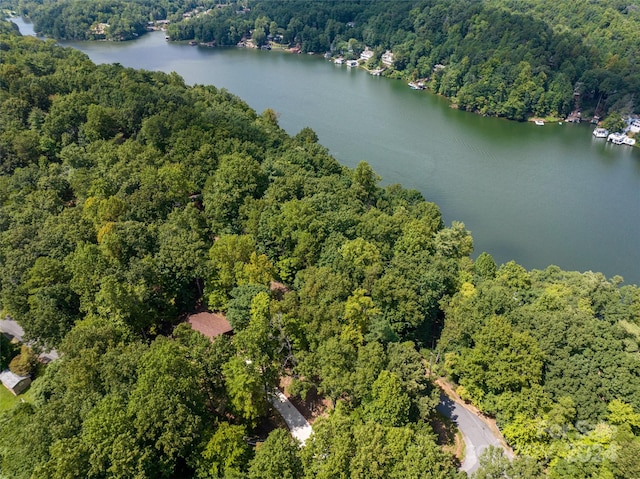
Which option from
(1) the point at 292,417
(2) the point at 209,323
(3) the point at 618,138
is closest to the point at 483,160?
(3) the point at 618,138

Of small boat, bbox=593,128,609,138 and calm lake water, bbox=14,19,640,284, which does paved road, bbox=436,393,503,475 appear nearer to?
calm lake water, bbox=14,19,640,284

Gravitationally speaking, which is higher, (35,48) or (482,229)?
(35,48)

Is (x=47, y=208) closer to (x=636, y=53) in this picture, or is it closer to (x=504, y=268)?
(x=504, y=268)

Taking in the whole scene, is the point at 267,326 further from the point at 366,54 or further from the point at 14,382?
the point at 366,54

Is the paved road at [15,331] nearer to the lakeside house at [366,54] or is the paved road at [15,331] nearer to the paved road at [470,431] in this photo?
the paved road at [470,431]

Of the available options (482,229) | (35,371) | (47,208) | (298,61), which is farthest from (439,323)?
(298,61)

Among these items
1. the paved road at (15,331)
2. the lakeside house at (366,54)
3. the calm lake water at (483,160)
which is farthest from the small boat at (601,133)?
the paved road at (15,331)
